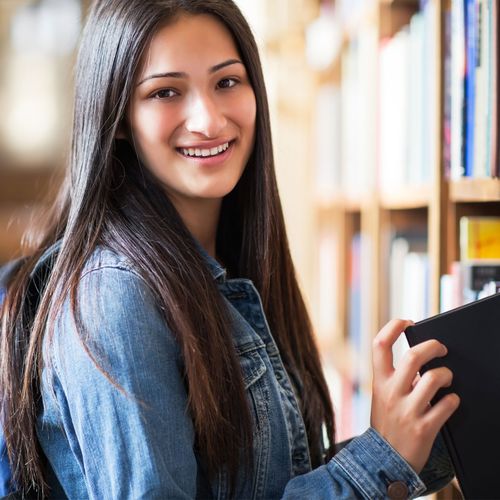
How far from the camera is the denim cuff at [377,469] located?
39.1 inches

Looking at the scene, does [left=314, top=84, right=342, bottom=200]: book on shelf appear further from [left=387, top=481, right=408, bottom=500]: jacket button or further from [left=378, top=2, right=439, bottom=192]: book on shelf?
[left=387, top=481, right=408, bottom=500]: jacket button

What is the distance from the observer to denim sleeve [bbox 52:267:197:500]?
930mm

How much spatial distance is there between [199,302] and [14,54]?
4000mm

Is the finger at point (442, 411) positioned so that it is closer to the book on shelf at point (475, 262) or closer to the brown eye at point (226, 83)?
the book on shelf at point (475, 262)

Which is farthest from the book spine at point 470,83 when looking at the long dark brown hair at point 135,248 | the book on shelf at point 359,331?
the book on shelf at point 359,331

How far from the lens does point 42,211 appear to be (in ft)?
4.63

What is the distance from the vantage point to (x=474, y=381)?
942 mm

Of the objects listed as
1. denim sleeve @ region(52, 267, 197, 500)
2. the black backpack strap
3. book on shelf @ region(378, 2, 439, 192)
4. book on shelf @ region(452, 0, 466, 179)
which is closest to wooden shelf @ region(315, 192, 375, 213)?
book on shelf @ region(378, 2, 439, 192)

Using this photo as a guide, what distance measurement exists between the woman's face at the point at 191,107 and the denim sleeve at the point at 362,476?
417 millimetres

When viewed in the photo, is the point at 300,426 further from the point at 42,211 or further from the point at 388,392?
the point at 42,211

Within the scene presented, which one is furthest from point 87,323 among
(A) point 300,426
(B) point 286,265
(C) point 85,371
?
(B) point 286,265

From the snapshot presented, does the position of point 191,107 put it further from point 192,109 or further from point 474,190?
point 474,190

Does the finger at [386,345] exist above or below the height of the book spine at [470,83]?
below

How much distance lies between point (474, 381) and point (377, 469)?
6.5 inches
